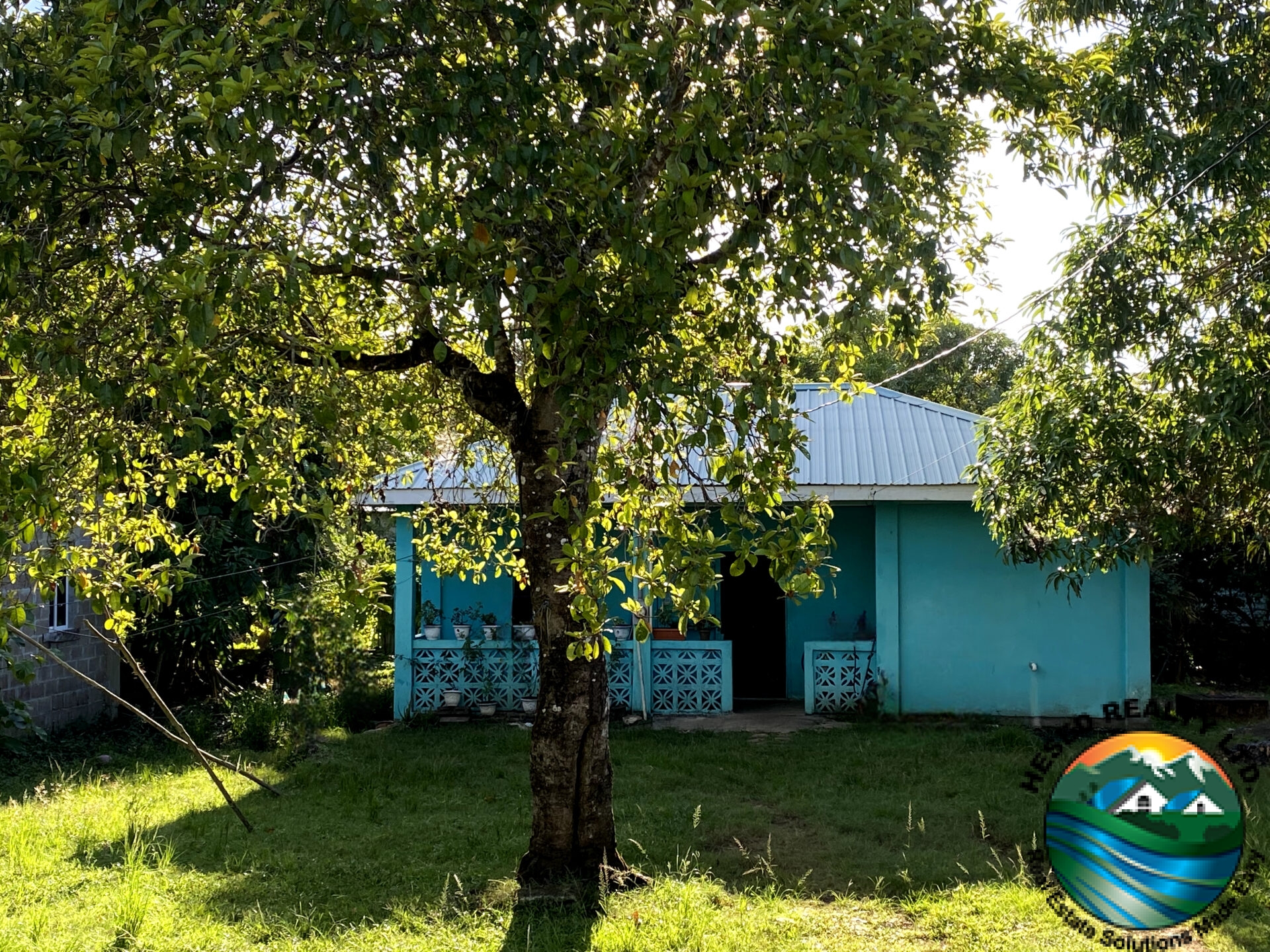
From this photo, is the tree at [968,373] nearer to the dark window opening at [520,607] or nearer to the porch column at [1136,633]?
the porch column at [1136,633]

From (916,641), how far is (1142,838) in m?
6.55

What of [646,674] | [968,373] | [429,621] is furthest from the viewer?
[968,373]

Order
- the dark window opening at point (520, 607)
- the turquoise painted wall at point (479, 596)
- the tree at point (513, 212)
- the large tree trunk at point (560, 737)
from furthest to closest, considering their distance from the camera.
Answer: the dark window opening at point (520, 607)
the turquoise painted wall at point (479, 596)
the large tree trunk at point (560, 737)
the tree at point (513, 212)

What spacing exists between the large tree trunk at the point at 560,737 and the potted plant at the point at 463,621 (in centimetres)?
655

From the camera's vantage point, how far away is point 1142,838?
551cm

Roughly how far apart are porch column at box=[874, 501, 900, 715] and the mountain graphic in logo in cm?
534

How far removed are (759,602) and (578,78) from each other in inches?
428

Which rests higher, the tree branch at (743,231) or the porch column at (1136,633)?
the tree branch at (743,231)

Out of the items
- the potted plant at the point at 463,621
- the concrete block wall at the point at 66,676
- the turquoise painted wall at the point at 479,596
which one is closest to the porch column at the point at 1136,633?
the turquoise painted wall at the point at 479,596

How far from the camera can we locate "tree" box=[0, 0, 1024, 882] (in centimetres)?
352

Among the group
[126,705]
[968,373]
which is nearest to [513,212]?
[126,705]

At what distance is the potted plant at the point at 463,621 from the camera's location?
12.5m

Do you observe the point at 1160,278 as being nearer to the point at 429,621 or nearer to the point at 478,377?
the point at 478,377

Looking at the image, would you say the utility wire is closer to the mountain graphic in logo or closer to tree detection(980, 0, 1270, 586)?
tree detection(980, 0, 1270, 586)
